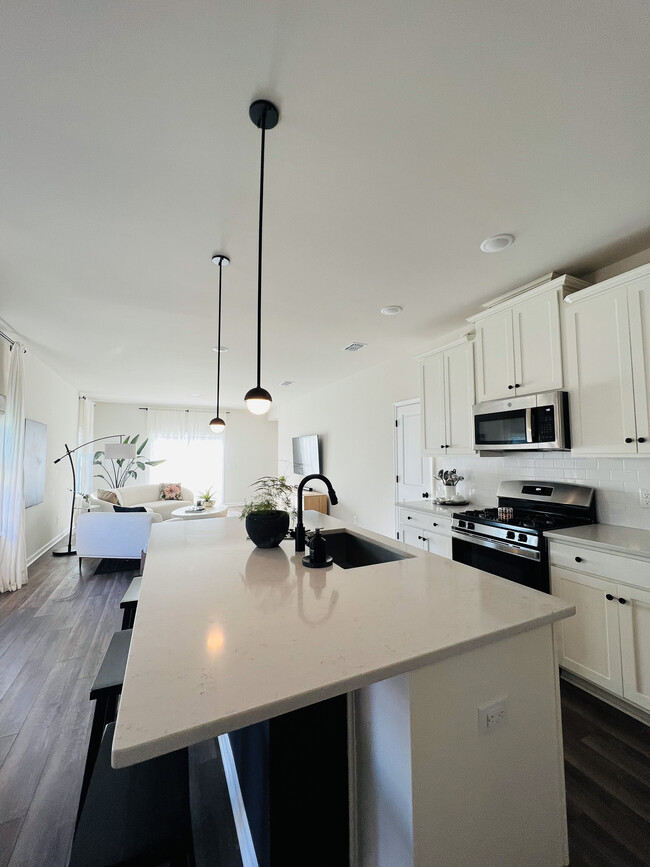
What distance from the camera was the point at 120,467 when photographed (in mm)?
8297

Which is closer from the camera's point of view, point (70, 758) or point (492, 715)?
point (492, 715)

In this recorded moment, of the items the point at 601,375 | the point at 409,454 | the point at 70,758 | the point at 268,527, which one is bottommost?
the point at 70,758

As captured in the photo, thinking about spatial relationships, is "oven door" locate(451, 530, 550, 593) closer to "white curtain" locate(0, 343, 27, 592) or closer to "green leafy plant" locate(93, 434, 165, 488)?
"white curtain" locate(0, 343, 27, 592)

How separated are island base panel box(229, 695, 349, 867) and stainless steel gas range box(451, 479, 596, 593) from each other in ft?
5.65

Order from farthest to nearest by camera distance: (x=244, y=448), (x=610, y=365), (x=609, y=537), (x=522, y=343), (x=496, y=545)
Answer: (x=244, y=448) → (x=522, y=343) → (x=496, y=545) → (x=610, y=365) → (x=609, y=537)

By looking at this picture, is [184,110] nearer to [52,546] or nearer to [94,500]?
[94,500]

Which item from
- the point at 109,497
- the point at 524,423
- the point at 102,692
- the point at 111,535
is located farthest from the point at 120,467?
the point at 524,423

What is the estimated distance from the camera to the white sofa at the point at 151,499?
6352mm

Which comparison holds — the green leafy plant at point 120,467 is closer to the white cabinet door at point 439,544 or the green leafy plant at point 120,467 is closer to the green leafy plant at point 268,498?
the white cabinet door at point 439,544

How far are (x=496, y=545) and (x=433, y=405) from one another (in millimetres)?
1473

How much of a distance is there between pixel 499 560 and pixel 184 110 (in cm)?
295

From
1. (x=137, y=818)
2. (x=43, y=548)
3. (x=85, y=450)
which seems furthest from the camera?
(x=85, y=450)

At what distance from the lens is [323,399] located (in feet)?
21.8

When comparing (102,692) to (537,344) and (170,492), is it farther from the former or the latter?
(170,492)
